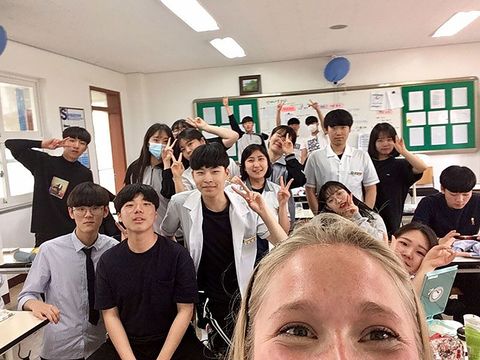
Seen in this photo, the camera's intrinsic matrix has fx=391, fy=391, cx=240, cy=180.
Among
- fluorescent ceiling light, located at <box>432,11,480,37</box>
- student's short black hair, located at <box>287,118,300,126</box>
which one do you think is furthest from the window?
fluorescent ceiling light, located at <box>432,11,480,37</box>

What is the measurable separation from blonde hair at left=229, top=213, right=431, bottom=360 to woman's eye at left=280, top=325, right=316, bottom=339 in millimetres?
102

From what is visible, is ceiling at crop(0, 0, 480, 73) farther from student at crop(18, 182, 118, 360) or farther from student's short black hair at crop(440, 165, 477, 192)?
student at crop(18, 182, 118, 360)

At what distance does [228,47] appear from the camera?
17.3 feet

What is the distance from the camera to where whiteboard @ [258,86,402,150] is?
6285mm

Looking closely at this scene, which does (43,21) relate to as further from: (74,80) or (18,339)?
(18,339)

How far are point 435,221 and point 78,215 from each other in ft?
7.74

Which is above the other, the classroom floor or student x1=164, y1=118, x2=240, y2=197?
student x1=164, y1=118, x2=240, y2=197

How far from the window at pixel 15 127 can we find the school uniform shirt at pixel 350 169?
3506mm

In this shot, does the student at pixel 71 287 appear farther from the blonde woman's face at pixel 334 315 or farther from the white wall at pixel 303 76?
the white wall at pixel 303 76

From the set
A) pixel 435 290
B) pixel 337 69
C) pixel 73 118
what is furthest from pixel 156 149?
pixel 337 69

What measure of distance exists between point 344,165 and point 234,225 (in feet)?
4.22

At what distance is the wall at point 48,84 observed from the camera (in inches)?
171

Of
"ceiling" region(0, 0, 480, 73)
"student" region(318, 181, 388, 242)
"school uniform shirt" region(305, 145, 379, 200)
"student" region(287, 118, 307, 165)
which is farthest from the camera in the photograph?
"student" region(287, 118, 307, 165)

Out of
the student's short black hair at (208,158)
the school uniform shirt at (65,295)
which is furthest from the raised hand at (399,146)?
the school uniform shirt at (65,295)
